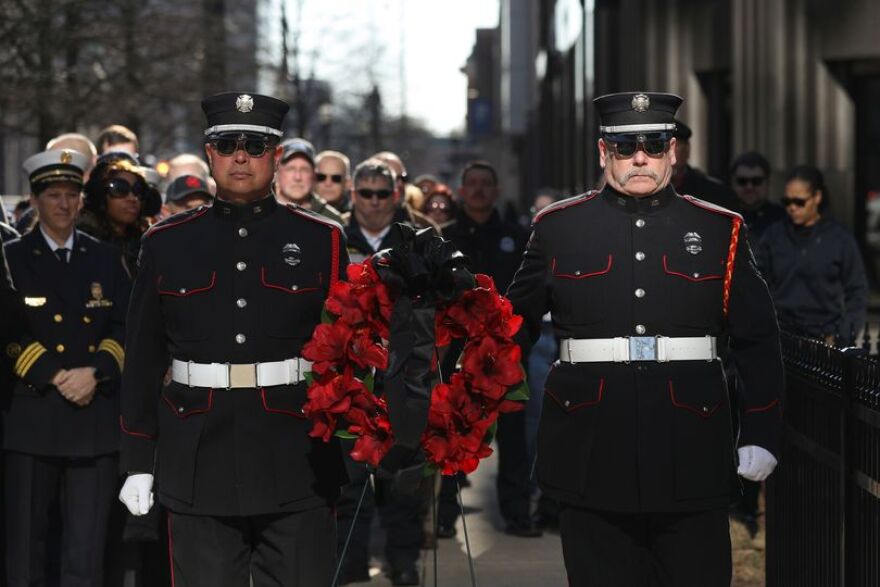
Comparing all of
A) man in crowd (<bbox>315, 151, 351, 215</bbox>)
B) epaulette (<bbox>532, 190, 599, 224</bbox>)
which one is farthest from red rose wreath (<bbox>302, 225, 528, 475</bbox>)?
man in crowd (<bbox>315, 151, 351, 215</bbox>)

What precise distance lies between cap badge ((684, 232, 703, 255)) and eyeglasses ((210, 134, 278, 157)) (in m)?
1.38

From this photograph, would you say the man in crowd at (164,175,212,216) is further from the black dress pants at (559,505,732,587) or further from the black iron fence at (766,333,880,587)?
the black dress pants at (559,505,732,587)

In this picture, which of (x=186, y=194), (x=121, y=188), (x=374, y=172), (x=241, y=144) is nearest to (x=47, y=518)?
(x=121, y=188)

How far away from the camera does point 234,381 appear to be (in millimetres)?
5680

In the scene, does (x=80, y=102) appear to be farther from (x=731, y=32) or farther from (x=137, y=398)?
(x=137, y=398)

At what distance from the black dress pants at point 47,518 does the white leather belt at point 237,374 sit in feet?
6.41

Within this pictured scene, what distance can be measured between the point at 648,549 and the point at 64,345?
9.66 feet

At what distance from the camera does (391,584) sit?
29.1 feet

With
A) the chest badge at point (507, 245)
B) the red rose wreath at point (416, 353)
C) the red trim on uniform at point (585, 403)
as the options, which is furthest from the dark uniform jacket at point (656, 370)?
the chest badge at point (507, 245)

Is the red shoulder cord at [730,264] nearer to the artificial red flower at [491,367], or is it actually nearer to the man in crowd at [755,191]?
the artificial red flower at [491,367]

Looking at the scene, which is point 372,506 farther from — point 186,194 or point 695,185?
point 695,185

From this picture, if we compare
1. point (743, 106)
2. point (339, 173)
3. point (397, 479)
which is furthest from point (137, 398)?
point (743, 106)

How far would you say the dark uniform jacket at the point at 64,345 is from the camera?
292 inches

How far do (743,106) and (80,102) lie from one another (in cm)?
785
